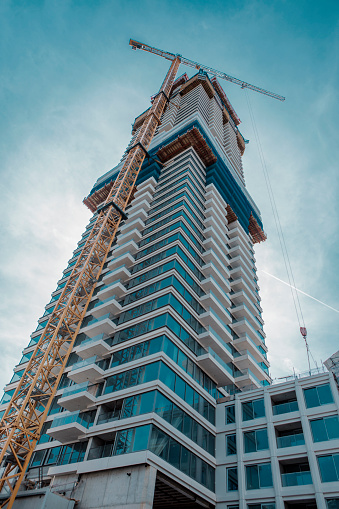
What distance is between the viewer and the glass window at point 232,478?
1247 inches

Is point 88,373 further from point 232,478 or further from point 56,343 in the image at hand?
point 232,478

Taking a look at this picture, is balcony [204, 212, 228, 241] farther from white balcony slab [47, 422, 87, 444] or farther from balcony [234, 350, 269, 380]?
white balcony slab [47, 422, 87, 444]

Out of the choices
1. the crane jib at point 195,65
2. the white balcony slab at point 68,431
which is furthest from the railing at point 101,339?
the crane jib at point 195,65

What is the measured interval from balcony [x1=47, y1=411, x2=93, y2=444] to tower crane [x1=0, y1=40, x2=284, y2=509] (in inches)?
63.4

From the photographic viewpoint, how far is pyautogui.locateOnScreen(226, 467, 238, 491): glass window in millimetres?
31672

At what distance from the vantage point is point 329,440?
29438 millimetres

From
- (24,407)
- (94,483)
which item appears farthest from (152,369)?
(24,407)

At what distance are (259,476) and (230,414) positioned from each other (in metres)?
6.34

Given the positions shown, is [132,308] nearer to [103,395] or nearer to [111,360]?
[111,360]

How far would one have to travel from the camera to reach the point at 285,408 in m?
33.5

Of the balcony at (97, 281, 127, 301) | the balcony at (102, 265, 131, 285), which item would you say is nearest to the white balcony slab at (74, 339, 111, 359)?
the balcony at (97, 281, 127, 301)

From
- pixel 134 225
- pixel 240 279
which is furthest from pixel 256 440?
pixel 134 225

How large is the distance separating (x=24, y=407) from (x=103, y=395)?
690 cm

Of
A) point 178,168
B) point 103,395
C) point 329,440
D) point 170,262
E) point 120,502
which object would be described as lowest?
point 120,502
